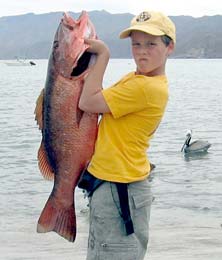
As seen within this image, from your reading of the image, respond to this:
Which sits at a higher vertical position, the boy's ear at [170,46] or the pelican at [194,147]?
the boy's ear at [170,46]

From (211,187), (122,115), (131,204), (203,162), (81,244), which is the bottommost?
(203,162)

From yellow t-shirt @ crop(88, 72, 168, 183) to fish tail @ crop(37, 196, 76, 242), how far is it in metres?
0.28

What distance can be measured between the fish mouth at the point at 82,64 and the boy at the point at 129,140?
0.15 metres

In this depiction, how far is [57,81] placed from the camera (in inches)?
137

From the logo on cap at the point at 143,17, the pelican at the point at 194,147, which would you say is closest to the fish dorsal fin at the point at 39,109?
the logo on cap at the point at 143,17

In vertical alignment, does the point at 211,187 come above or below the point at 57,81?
below

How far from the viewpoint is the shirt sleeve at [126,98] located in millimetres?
3619

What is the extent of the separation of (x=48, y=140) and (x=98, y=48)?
1.92 feet

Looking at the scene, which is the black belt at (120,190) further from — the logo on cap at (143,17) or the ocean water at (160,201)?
the ocean water at (160,201)

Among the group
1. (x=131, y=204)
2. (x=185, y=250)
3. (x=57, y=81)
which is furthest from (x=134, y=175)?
(x=185, y=250)

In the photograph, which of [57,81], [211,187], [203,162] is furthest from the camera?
[203,162]

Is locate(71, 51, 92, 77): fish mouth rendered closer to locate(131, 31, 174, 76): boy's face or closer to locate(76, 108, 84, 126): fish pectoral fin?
locate(76, 108, 84, 126): fish pectoral fin

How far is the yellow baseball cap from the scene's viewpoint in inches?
144

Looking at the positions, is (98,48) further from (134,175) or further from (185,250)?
(185,250)
